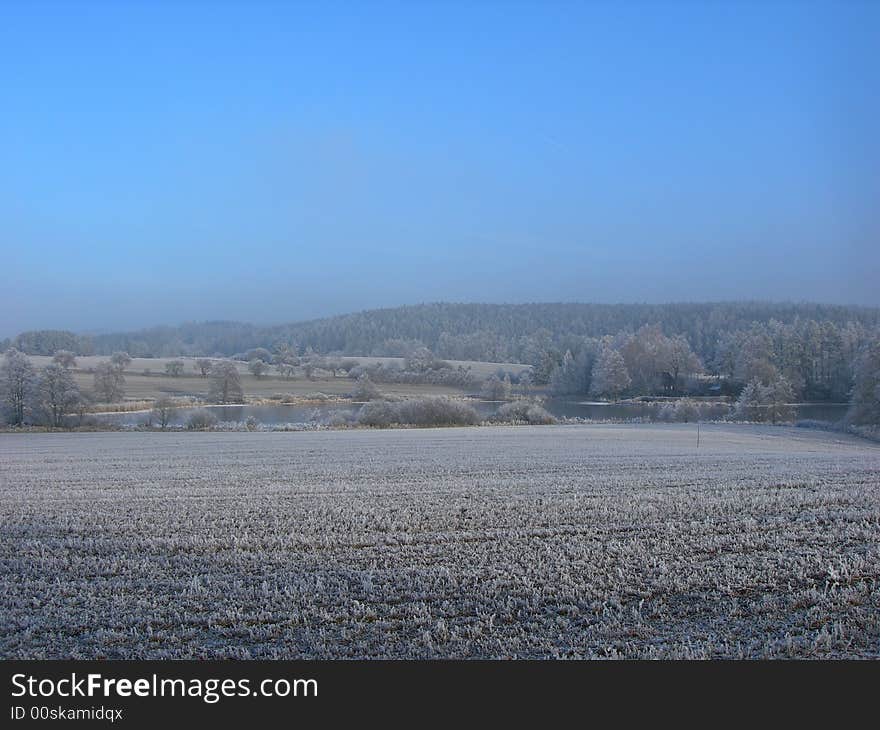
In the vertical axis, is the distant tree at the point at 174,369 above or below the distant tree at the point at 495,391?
above

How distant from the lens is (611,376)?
89.4 m

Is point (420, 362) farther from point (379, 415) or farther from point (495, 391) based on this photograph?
point (379, 415)

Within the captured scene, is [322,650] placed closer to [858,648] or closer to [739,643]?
[739,643]

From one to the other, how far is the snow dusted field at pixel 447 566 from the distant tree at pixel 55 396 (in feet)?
140

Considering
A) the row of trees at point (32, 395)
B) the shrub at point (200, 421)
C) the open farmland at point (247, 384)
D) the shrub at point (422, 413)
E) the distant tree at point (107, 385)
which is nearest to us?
the shrub at point (200, 421)

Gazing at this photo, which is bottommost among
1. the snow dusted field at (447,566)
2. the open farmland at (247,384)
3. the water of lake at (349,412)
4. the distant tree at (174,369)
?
the water of lake at (349,412)

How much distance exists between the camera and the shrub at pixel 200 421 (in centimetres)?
5100

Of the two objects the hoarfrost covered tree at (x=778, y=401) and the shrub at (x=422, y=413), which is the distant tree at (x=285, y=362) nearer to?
the shrub at (x=422, y=413)

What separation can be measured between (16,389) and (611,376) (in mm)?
64424

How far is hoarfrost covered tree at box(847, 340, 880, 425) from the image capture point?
5238 centimetres

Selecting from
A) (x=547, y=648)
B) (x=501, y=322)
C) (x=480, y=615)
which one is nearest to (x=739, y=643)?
(x=547, y=648)

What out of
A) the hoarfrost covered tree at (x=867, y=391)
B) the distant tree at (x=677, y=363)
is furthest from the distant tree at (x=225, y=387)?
the hoarfrost covered tree at (x=867, y=391)

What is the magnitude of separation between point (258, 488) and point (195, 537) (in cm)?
570

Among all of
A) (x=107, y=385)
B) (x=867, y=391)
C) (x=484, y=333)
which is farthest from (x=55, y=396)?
(x=484, y=333)
